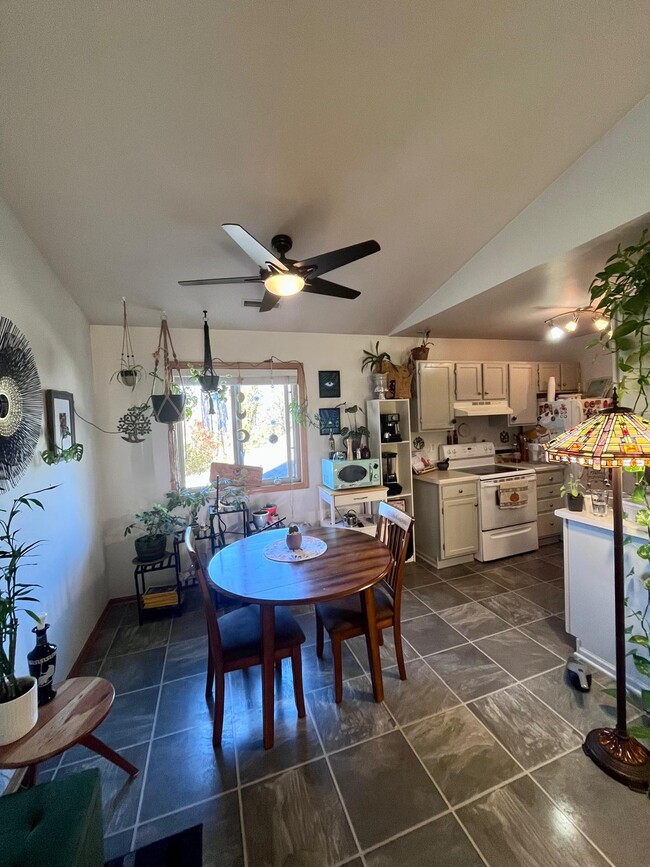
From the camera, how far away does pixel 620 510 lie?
1471 mm

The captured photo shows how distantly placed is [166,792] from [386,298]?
340cm

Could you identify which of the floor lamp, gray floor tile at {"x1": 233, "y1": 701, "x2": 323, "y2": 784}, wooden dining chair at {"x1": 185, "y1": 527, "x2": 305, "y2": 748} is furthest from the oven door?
gray floor tile at {"x1": 233, "y1": 701, "x2": 323, "y2": 784}

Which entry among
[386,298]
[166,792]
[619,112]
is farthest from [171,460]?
[619,112]

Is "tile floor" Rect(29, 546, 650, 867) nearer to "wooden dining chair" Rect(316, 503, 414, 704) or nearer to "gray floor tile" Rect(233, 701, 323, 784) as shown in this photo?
"gray floor tile" Rect(233, 701, 323, 784)

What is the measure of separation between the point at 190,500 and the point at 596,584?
2.94 metres

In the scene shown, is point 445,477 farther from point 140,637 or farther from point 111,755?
point 111,755

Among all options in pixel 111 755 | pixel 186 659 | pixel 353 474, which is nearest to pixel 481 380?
pixel 353 474

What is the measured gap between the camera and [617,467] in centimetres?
141

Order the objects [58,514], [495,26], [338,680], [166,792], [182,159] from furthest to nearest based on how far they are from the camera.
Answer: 1. [58,514]
2. [338,680]
3. [182,159]
4. [166,792]
5. [495,26]

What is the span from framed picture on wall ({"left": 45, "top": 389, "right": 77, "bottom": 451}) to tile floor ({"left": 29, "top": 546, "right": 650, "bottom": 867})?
4.83 ft

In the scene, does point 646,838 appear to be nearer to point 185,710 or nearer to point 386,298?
point 185,710

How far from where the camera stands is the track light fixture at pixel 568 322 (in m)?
3.02

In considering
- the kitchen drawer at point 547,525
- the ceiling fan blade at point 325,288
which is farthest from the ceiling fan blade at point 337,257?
the kitchen drawer at point 547,525

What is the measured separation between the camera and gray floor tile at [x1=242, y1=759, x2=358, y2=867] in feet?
3.92
